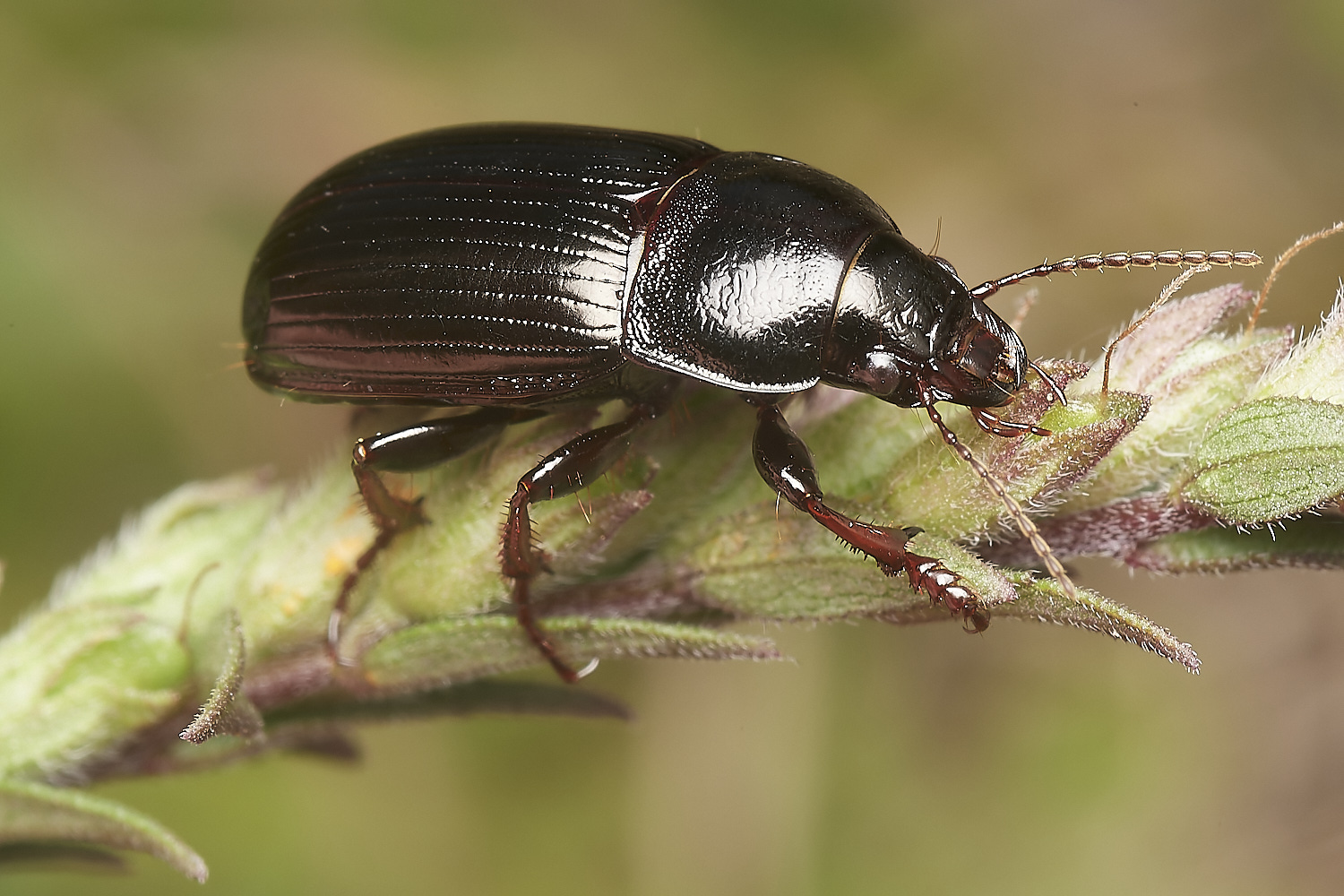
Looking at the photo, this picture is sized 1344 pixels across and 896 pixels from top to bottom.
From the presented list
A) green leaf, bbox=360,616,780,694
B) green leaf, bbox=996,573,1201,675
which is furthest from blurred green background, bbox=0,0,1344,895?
green leaf, bbox=996,573,1201,675

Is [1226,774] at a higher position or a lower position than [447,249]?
lower

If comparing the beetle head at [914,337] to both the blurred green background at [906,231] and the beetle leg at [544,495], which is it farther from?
the blurred green background at [906,231]

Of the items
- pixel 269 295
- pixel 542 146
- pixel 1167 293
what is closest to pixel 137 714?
pixel 269 295

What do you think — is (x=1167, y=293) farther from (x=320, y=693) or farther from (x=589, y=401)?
(x=320, y=693)

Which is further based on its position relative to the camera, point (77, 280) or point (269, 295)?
point (77, 280)

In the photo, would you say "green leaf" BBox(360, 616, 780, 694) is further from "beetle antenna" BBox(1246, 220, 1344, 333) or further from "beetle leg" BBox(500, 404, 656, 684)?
"beetle antenna" BBox(1246, 220, 1344, 333)

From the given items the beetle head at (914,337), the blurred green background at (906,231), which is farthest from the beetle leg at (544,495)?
the blurred green background at (906,231)

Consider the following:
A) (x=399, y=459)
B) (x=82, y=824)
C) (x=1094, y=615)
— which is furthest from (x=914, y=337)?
(x=82, y=824)

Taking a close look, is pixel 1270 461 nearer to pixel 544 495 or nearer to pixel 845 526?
pixel 845 526
